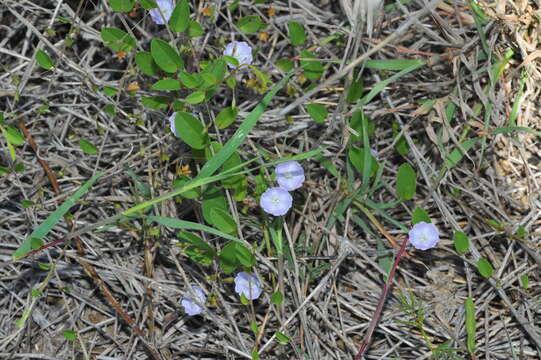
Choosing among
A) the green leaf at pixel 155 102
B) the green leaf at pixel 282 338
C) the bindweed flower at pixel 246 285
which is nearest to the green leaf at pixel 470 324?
the green leaf at pixel 282 338

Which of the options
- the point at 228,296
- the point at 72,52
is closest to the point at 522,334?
the point at 228,296

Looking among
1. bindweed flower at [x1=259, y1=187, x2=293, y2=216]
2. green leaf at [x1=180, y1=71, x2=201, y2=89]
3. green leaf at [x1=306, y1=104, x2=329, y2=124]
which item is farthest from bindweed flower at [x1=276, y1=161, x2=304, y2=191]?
green leaf at [x1=180, y1=71, x2=201, y2=89]

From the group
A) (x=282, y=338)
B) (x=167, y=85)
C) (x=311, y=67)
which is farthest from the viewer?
(x=311, y=67)

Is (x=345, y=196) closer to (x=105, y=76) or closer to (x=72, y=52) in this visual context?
(x=105, y=76)

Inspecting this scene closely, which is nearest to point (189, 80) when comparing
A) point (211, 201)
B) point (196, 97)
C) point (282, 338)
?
point (196, 97)

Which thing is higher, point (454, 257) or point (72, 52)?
point (72, 52)

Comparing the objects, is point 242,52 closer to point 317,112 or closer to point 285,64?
point 285,64
